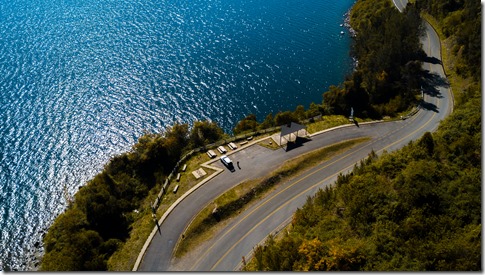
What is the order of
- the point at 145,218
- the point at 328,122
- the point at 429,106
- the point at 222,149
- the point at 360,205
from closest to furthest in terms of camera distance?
the point at 360,205 → the point at 145,218 → the point at 222,149 → the point at 328,122 → the point at 429,106

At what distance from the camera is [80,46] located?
13600 cm

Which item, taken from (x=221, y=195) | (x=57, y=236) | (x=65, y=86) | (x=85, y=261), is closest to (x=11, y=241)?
(x=57, y=236)

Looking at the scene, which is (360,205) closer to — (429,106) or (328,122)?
(328,122)

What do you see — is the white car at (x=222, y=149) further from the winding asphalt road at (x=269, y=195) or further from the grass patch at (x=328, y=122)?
the grass patch at (x=328, y=122)

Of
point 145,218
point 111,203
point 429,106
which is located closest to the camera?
point 145,218

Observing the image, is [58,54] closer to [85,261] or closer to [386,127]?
[85,261]

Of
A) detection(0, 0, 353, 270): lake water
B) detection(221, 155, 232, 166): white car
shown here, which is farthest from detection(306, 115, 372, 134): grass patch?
detection(221, 155, 232, 166): white car

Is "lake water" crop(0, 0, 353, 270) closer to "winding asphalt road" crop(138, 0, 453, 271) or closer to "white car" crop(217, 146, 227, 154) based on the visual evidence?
"white car" crop(217, 146, 227, 154)

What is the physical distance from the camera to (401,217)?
5138 cm

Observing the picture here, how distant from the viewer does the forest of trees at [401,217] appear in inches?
1791

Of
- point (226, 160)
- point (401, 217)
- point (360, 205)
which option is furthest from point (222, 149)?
point (401, 217)

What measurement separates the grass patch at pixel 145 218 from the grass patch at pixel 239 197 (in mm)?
6861

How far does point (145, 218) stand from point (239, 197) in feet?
57.6

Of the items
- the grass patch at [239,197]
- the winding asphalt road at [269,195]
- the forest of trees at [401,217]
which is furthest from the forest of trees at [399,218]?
the grass patch at [239,197]
